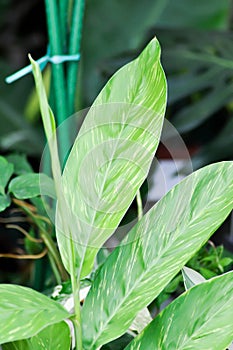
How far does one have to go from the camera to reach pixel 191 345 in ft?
1.20

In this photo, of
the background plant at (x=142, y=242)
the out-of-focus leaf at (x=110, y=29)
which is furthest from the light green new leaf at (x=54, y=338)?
the out-of-focus leaf at (x=110, y=29)

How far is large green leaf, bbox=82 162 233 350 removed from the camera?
0.38m

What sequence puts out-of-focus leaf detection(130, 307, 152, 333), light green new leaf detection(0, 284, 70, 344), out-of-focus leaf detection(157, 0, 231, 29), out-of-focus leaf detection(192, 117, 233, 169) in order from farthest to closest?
out-of-focus leaf detection(157, 0, 231, 29)
out-of-focus leaf detection(192, 117, 233, 169)
out-of-focus leaf detection(130, 307, 152, 333)
light green new leaf detection(0, 284, 70, 344)

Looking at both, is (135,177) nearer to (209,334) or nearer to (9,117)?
(209,334)

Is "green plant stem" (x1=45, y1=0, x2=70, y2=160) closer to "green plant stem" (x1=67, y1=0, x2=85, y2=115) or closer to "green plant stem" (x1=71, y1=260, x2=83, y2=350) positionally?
"green plant stem" (x1=67, y1=0, x2=85, y2=115)

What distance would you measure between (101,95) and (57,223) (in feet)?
0.28

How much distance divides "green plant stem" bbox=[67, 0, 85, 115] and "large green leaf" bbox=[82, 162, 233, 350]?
0.52 feet

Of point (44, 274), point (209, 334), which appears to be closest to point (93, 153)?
point (209, 334)

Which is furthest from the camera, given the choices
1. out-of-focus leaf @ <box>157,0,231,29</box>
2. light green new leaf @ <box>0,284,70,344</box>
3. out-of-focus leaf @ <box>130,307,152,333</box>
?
out-of-focus leaf @ <box>157,0,231,29</box>

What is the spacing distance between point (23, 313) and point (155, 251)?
0.31 ft

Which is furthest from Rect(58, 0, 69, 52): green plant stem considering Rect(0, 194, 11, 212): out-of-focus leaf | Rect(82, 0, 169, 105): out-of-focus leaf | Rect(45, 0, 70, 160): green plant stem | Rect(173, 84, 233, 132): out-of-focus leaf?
Rect(82, 0, 169, 105): out-of-focus leaf

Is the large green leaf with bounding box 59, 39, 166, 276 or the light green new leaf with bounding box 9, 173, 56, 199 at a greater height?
the large green leaf with bounding box 59, 39, 166, 276

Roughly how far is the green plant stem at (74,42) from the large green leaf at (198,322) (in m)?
0.21

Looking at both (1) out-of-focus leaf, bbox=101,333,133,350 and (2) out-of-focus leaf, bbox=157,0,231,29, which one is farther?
(2) out-of-focus leaf, bbox=157,0,231,29
